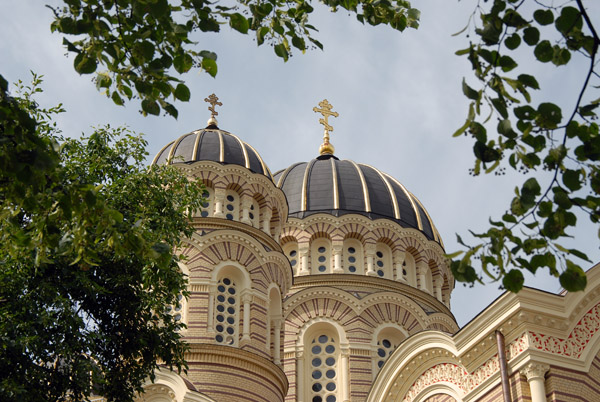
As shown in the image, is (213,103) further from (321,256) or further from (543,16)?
(543,16)

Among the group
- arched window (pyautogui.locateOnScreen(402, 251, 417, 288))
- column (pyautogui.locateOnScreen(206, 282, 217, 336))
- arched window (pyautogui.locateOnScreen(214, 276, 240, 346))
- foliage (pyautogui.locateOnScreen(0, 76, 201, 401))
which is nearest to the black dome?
arched window (pyautogui.locateOnScreen(214, 276, 240, 346))

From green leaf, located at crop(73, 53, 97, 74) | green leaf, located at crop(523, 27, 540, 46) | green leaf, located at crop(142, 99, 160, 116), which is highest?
green leaf, located at crop(73, 53, 97, 74)

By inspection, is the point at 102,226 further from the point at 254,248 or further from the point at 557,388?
the point at 254,248

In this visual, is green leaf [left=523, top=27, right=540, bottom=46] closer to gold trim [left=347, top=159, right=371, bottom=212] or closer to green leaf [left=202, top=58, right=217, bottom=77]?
green leaf [left=202, top=58, right=217, bottom=77]

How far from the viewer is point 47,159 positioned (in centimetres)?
686

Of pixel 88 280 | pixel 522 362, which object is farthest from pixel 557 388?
pixel 88 280

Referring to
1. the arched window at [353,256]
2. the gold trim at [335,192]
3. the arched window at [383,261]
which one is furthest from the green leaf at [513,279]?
the gold trim at [335,192]

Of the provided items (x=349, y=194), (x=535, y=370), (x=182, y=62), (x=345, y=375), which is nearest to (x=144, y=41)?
(x=182, y=62)

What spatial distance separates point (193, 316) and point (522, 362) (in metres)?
9.77

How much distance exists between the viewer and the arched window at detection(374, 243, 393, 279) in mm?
30839

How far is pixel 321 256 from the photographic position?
3128 centimetres

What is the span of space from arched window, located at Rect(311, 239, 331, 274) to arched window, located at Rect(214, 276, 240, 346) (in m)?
7.40

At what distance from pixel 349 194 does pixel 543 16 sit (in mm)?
26350

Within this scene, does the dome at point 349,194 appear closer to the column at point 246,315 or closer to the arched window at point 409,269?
the arched window at point 409,269
